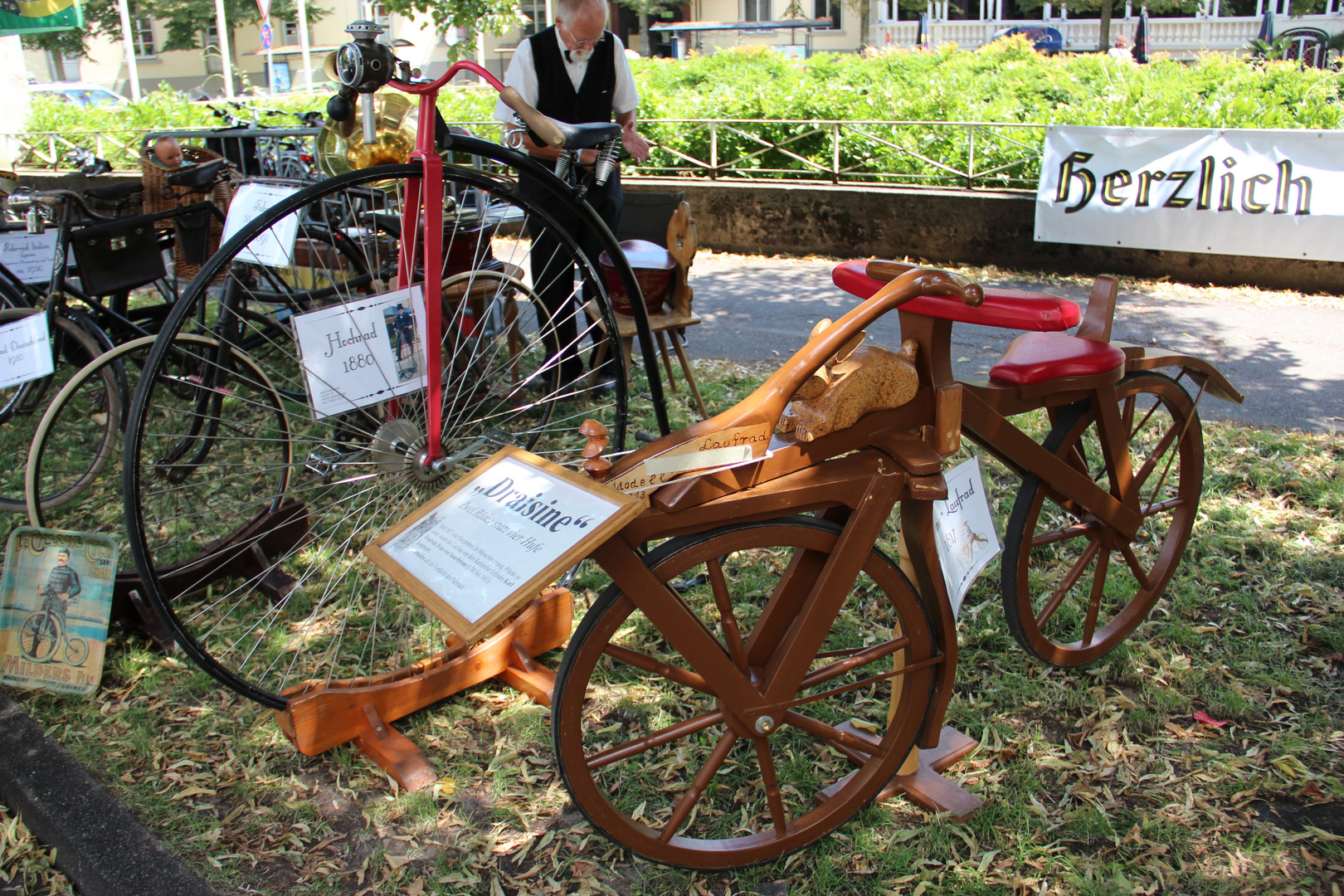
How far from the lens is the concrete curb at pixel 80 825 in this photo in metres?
2.04

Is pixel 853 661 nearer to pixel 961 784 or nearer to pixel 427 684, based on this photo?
pixel 961 784

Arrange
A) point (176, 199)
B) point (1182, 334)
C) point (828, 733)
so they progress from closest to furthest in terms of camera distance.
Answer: point (828, 733) → point (176, 199) → point (1182, 334)

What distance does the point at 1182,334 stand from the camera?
610cm

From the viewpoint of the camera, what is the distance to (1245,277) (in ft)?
23.4

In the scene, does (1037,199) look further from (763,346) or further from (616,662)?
(616,662)

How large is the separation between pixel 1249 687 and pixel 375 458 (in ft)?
8.21

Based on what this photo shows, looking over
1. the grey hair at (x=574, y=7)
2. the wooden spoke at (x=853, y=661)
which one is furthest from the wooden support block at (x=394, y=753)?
the grey hair at (x=574, y=7)

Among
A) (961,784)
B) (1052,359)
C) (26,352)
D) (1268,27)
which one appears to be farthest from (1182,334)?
(1268,27)

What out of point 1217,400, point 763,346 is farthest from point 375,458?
point 1217,400

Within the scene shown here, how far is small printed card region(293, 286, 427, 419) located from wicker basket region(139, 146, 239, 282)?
209 centimetres

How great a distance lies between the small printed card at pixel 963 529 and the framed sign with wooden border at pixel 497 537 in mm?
781

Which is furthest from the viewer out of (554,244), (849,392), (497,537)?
(554,244)

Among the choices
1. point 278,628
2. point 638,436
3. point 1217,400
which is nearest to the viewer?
point 278,628

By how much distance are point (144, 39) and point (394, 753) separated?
42607mm
